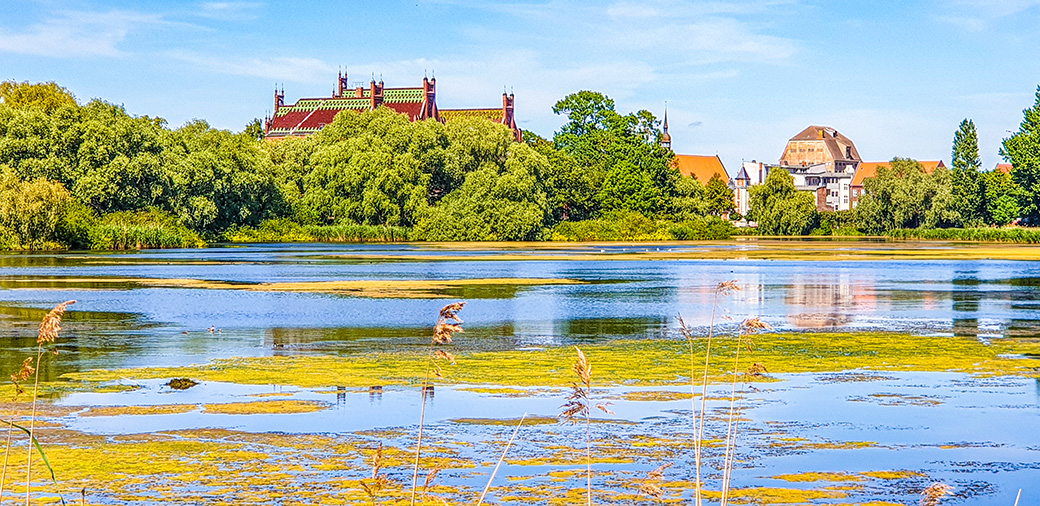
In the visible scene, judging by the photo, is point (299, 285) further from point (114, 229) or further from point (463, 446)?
point (114, 229)

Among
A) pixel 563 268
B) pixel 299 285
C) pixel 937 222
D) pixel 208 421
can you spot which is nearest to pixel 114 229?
pixel 563 268

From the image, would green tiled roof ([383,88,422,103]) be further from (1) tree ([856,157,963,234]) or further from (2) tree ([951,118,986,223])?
(2) tree ([951,118,986,223])

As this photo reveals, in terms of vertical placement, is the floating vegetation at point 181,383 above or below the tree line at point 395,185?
below

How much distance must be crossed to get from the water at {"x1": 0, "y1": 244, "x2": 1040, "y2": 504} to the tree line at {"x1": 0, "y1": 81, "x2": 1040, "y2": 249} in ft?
62.0

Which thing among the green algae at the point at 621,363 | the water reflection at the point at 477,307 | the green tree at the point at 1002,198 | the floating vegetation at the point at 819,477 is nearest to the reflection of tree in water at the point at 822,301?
the water reflection at the point at 477,307

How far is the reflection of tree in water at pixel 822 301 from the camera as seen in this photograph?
25.0 meters

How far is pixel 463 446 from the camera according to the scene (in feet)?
36.6

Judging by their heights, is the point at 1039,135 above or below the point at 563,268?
above

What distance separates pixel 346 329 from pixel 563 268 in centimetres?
2670

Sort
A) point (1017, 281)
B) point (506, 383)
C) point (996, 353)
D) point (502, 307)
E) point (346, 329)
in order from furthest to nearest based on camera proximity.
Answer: point (1017, 281)
point (502, 307)
point (346, 329)
point (996, 353)
point (506, 383)

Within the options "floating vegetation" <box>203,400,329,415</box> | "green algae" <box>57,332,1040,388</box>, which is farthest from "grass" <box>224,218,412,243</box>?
"floating vegetation" <box>203,400,329,415</box>

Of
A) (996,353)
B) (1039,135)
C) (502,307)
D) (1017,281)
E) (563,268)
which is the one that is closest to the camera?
(996,353)

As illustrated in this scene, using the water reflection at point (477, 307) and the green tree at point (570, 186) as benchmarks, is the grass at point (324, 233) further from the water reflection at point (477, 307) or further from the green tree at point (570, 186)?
the water reflection at point (477, 307)

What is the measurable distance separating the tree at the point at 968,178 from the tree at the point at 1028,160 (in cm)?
304
